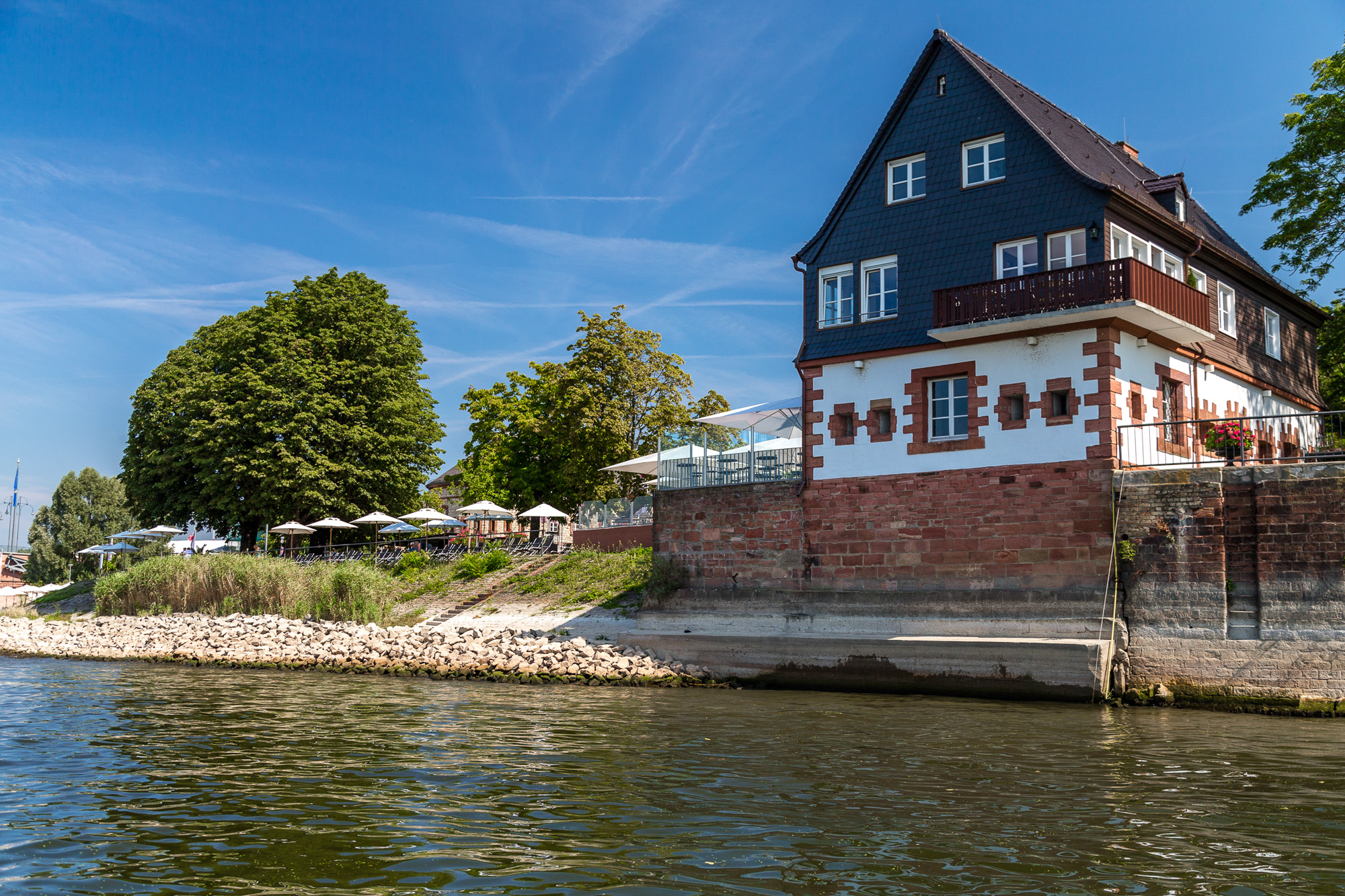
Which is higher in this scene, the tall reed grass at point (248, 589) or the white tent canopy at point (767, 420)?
the white tent canopy at point (767, 420)

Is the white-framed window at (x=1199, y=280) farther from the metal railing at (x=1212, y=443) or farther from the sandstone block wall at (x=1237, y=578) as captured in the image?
the sandstone block wall at (x=1237, y=578)

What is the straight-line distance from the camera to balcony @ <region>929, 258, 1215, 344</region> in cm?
2061

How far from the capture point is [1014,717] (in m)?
16.8

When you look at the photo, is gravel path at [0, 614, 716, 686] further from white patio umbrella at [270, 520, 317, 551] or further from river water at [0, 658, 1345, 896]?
white patio umbrella at [270, 520, 317, 551]

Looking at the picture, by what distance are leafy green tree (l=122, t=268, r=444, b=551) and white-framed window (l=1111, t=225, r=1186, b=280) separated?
106 ft

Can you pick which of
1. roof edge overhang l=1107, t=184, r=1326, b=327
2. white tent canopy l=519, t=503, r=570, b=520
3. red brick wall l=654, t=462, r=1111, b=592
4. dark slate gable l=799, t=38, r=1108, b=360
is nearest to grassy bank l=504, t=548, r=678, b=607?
red brick wall l=654, t=462, r=1111, b=592

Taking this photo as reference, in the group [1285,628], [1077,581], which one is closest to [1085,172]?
[1077,581]

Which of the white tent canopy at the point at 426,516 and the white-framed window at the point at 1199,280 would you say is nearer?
the white-framed window at the point at 1199,280

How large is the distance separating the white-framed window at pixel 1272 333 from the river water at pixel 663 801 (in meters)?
14.8

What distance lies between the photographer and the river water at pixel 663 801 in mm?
7531

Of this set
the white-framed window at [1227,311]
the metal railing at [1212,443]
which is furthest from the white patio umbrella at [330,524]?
the white-framed window at [1227,311]

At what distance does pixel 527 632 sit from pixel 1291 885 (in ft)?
72.3

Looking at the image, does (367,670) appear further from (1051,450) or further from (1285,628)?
(1285,628)

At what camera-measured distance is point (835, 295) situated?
25.8 metres
